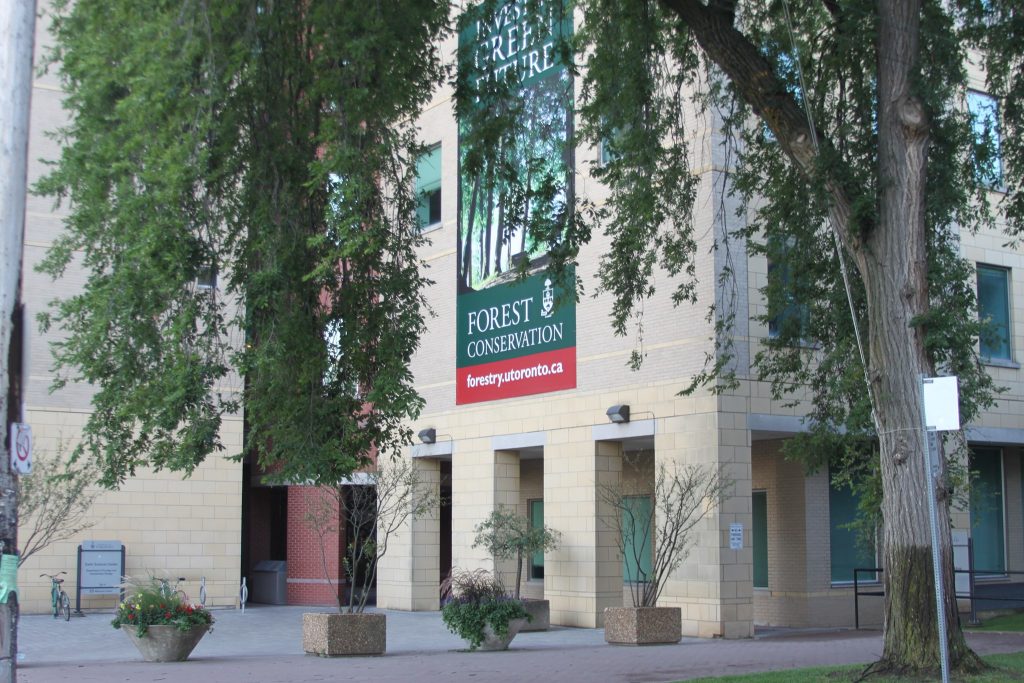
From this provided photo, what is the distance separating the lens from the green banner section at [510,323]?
83.3ft

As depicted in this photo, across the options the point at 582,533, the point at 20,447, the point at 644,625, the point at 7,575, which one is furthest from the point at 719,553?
the point at 7,575

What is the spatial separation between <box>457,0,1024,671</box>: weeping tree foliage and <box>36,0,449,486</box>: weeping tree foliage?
7.64 ft

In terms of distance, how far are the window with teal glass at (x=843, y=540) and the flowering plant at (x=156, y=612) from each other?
513 inches

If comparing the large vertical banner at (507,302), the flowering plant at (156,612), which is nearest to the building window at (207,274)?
the flowering plant at (156,612)

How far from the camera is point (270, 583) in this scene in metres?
33.4

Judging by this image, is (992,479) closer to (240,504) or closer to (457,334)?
(457,334)

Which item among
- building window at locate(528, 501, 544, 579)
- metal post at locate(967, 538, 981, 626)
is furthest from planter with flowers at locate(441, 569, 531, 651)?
metal post at locate(967, 538, 981, 626)

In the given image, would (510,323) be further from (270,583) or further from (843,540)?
(270,583)

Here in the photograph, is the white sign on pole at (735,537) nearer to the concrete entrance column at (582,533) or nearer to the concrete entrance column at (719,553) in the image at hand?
the concrete entrance column at (719,553)

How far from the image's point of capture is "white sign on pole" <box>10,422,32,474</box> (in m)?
8.58

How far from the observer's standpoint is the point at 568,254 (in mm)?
15484

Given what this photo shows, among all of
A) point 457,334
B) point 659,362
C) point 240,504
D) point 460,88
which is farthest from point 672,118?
point 240,504

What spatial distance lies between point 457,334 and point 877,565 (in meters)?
10.6

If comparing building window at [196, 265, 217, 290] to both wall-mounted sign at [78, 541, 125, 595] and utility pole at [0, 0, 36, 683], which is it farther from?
wall-mounted sign at [78, 541, 125, 595]
